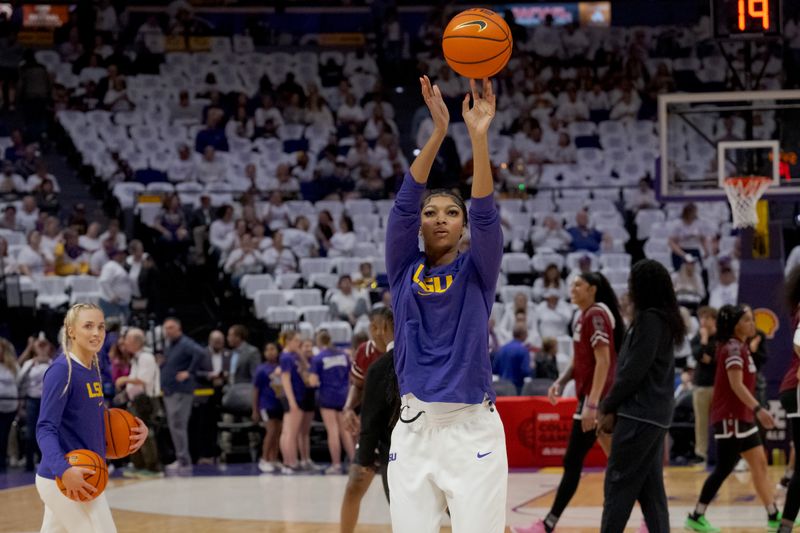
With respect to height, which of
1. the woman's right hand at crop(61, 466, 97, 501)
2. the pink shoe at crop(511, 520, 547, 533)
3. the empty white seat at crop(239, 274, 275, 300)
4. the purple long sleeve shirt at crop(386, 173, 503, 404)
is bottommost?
the pink shoe at crop(511, 520, 547, 533)

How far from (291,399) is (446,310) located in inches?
401

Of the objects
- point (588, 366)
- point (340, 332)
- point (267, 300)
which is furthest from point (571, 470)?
point (267, 300)

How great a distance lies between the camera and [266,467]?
49.1 ft

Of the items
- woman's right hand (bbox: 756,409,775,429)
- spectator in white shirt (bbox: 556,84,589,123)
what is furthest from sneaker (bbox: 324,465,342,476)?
spectator in white shirt (bbox: 556,84,589,123)

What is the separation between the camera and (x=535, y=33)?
25.3 m

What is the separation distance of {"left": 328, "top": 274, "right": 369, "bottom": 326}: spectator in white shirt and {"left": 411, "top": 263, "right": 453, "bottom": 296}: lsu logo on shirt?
40.3 feet

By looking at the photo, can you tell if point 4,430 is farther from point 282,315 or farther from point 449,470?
point 449,470

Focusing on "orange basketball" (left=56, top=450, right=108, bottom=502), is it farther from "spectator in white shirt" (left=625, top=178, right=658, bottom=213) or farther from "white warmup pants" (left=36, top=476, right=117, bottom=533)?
"spectator in white shirt" (left=625, top=178, right=658, bottom=213)

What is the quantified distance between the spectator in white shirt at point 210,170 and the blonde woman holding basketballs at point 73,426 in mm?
15471

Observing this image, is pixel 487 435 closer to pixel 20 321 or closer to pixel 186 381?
pixel 186 381

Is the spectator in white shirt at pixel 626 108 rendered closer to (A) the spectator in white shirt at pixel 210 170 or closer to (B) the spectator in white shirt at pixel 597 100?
(B) the spectator in white shirt at pixel 597 100

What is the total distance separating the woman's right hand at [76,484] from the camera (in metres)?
5.64

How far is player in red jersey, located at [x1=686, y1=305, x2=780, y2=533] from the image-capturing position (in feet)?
30.1

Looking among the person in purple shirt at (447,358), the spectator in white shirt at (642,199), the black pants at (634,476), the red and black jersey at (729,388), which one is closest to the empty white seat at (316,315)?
the spectator in white shirt at (642,199)
